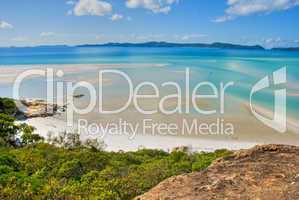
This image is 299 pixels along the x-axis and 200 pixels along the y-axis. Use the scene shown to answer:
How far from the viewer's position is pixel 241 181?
3637mm

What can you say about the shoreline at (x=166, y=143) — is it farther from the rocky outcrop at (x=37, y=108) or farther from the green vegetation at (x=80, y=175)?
the rocky outcrop at (x=37, y=108)

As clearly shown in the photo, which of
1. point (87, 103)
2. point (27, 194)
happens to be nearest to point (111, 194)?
point (27, 194)

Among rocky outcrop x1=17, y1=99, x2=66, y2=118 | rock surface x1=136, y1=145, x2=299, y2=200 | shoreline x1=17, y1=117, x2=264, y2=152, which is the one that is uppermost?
rock surface x1=136, y1=145, x2=299, y2=200

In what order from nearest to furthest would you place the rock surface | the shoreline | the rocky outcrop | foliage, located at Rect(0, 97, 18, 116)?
the rock surface
the shoreline
foliage, located at Rect(0, 97, 18, 116)
the rocky outcrop

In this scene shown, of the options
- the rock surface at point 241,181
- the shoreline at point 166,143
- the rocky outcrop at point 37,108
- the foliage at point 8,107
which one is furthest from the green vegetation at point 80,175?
the foliage at point 8,107

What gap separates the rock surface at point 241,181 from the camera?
3400 mm

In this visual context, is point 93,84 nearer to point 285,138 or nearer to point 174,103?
point 174,103

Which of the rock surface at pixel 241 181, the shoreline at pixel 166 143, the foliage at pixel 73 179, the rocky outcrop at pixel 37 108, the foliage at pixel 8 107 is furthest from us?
the rocky outcrop at pixel 37 108

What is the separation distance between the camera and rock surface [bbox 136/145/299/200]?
3400mm

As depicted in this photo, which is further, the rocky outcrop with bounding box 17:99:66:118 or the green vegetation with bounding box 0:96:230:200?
the rocky outcrop with bounding box 17:99:66:118

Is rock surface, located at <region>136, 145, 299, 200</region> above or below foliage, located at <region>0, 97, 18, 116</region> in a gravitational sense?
above

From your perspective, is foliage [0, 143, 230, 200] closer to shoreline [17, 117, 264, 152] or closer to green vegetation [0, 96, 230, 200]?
green vegetation [0, 96, 230, 200]

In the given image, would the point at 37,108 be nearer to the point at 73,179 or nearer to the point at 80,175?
the point at 80,175

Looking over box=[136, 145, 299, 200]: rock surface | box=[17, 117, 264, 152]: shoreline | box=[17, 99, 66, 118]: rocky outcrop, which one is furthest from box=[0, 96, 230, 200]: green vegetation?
box=[17, 99, 66, 118]: rocky outcrop
